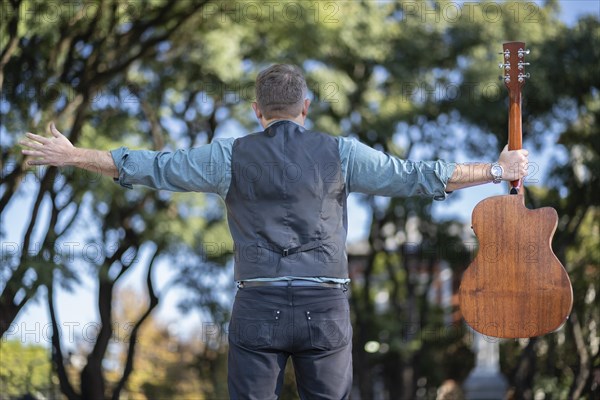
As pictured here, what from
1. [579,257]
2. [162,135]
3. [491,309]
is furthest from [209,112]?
[491,309]

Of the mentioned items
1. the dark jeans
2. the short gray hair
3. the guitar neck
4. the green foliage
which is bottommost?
the green foliage

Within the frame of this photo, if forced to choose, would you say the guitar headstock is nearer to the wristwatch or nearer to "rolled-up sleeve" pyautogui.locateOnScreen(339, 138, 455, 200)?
the wristwatch

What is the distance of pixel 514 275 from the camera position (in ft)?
13.9

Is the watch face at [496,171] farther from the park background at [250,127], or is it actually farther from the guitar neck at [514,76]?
the park background at [250,127]

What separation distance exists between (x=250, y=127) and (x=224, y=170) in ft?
43.4

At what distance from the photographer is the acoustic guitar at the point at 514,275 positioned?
417 centimetres

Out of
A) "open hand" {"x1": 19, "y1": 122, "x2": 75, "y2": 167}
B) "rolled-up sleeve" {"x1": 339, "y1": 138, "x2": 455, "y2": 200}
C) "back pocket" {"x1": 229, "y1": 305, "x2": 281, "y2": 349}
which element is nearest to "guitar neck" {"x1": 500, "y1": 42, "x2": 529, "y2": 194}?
"rolled-up sleeve" {"x1": 339, "y1": 138, "x2": 455, "y2": 200}

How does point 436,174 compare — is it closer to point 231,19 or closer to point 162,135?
point 231,19

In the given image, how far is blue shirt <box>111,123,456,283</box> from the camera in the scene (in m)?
3.68

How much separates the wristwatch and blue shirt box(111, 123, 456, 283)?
206mm

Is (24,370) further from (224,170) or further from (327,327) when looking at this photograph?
(327,327)

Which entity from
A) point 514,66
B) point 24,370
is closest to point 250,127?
point 24,370

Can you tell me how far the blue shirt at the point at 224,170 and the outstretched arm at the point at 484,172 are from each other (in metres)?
0.05

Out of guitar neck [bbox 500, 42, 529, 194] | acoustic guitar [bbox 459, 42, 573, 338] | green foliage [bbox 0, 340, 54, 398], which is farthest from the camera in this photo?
green foliage [bbox 0, 340, 54, 398]
